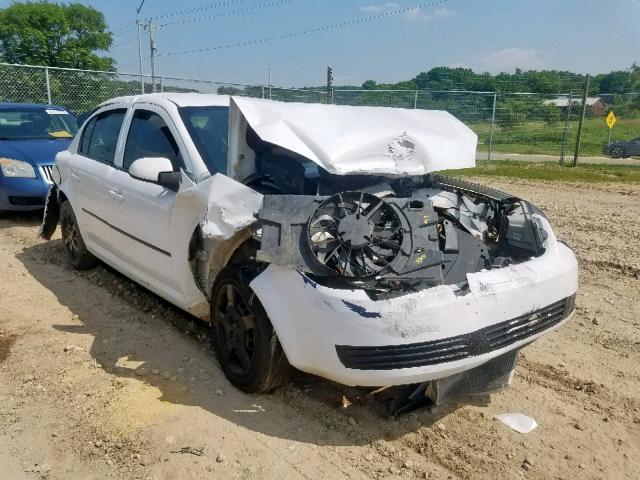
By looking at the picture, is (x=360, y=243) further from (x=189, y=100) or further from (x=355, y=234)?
(x=189, y=100)

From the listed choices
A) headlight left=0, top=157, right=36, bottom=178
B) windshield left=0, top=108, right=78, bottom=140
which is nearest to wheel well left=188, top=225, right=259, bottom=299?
headlight left=0, top=157, right=36, bottom=178

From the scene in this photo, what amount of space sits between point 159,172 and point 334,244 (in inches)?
55.7

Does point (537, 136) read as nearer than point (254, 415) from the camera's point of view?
No

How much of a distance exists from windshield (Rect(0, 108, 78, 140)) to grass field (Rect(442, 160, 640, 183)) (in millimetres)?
7775

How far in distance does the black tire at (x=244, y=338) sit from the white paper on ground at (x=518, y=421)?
1198 millimetres

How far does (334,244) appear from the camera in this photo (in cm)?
274

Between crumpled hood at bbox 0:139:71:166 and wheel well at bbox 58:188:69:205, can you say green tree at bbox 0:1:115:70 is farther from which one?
wheel well at bbox 58:188:69:205

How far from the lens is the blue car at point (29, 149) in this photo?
24.8 ft

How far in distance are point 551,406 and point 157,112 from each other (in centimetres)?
324

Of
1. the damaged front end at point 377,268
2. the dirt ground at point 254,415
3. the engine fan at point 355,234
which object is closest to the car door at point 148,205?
the dirt ground at point 254,415

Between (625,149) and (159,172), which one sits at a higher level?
(159,172)

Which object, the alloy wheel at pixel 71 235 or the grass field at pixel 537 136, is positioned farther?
the grass field at pixel 537 136

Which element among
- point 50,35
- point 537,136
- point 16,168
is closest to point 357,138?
point 16,168

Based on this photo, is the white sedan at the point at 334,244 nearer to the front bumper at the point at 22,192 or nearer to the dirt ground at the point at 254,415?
the dirt ground at the point at 254,415
